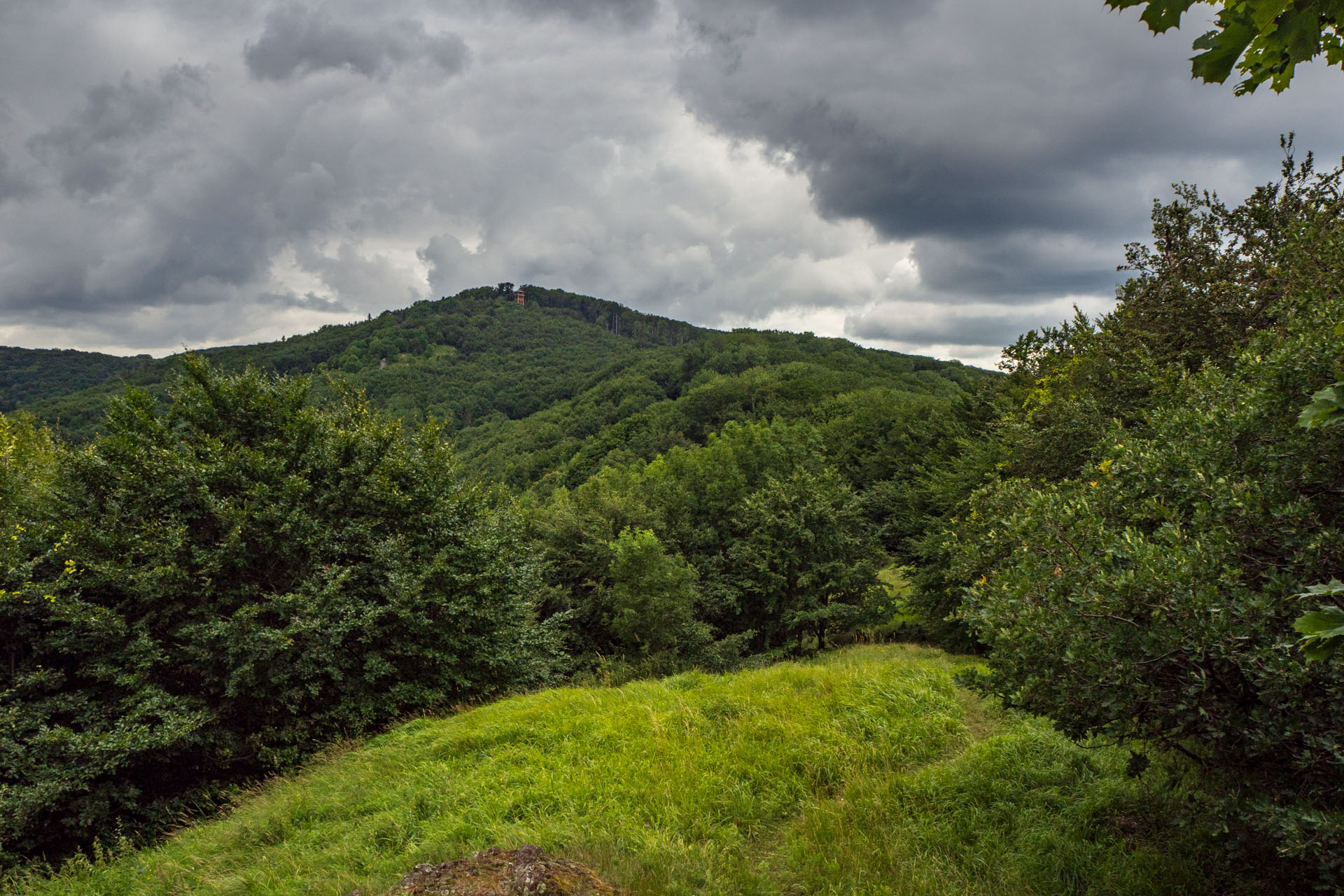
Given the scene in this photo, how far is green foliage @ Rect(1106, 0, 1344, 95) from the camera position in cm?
226

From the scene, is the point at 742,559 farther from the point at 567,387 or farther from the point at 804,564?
the point at 567,387

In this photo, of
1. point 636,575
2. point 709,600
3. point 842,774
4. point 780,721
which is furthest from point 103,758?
point 709,600

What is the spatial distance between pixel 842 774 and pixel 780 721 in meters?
1.36

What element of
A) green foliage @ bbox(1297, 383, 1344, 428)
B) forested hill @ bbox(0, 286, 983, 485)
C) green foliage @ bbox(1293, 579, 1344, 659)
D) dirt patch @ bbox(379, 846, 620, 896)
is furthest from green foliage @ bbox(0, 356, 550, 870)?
forested hill @ bbox(0, 286, 983, 485)

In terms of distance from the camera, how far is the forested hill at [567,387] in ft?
313

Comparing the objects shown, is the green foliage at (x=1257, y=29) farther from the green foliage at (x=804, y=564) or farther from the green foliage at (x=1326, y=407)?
the green foliage at (x=804, y=564)

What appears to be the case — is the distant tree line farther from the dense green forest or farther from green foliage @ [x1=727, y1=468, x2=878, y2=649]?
green foliage @ [x1=727, y1=468, x2=878, y2=649]

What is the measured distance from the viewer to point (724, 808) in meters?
6.77

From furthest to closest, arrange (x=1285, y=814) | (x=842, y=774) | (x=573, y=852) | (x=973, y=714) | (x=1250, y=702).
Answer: (x=973, y=714) → (x=842, y=774) → (x=573, y=852) → (x=1250, y=702) → (x=1285, y=814)

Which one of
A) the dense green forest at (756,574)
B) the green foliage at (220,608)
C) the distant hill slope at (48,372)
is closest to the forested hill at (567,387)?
the distant hill slope at (48,372)

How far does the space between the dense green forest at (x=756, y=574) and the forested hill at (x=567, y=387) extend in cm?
3419

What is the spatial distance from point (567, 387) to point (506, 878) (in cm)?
17389

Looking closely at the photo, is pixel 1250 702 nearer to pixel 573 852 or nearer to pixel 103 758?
pixel 573 852

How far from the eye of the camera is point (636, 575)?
24438mm
